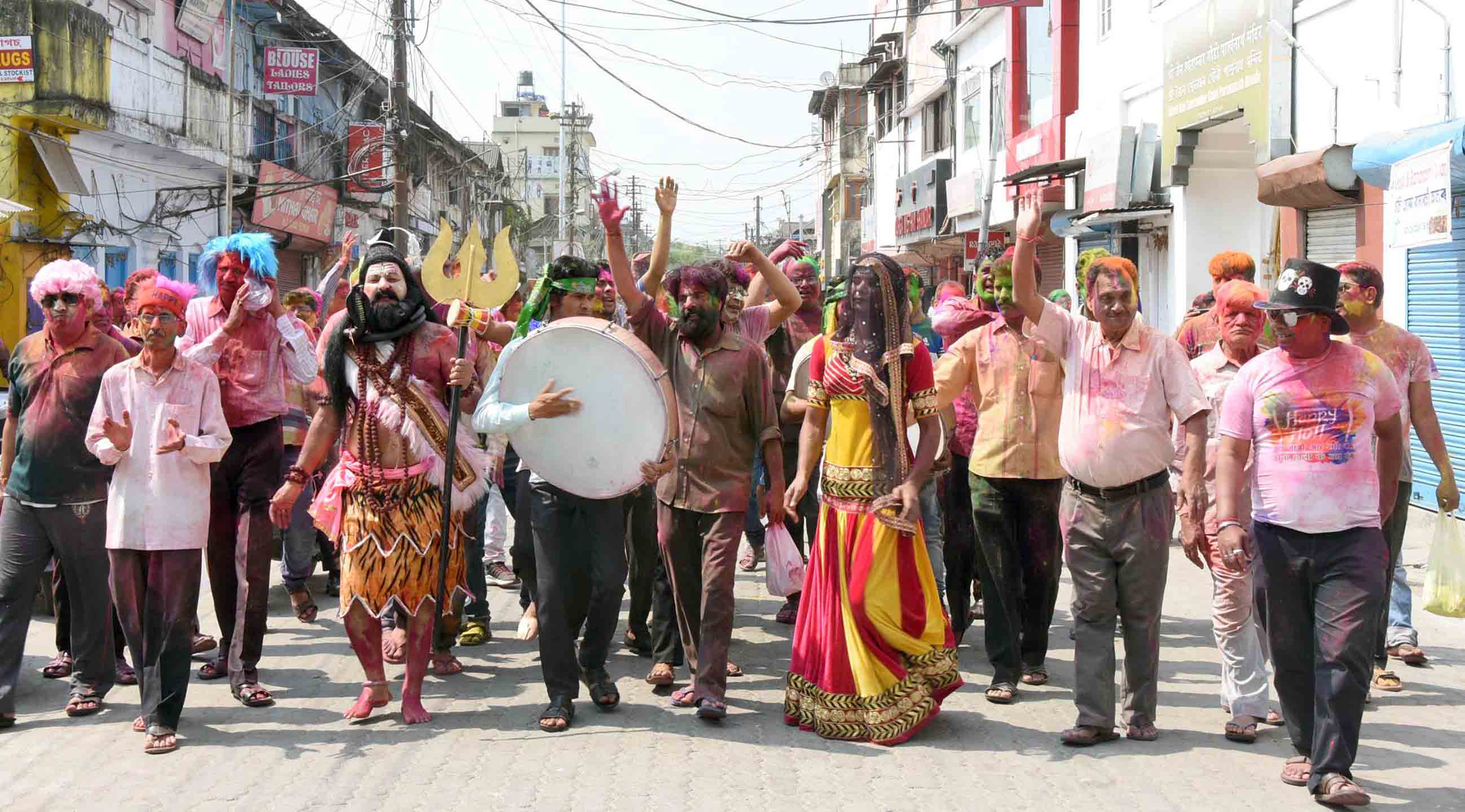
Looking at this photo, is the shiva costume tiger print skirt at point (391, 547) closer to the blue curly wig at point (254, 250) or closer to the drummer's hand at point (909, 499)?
the blue curly wig at point (254, 250)

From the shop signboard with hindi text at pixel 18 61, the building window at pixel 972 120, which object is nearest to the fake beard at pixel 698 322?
the shop signboard with hindi text at pixel 18 61

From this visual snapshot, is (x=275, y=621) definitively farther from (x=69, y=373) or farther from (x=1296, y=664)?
(x=1296, y=664)

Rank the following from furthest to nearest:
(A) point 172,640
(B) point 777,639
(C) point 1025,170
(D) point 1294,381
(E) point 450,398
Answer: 1. (C) point 1025,170
2. (B) point 777,639
3. (E) point 450,398
4. (A) point 172,640
5. (D) point 1294,381

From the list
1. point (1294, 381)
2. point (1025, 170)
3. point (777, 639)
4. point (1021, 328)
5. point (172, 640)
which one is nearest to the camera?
point (1294, 381)

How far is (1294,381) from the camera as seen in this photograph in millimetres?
5078

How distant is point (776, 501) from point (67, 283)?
11.2ft

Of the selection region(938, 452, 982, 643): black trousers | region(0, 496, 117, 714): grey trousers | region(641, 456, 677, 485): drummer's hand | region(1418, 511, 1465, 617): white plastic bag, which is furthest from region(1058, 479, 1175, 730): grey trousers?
region(0, 496, 117, 714): grey trousers

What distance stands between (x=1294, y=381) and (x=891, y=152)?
145 feet

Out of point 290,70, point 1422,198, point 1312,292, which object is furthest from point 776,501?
point 290,70

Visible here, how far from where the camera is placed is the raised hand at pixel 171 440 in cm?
592

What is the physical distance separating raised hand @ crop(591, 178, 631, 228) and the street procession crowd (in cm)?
2

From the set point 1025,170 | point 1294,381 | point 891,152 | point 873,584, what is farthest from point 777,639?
point 891,152

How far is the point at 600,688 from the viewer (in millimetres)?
6426

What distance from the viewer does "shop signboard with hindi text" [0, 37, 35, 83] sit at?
73.9 ft
